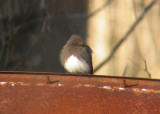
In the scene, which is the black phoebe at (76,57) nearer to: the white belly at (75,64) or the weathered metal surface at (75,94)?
the white belly at (75,64)

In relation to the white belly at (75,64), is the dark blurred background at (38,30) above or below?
above

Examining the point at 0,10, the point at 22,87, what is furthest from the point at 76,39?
the point at 0,10

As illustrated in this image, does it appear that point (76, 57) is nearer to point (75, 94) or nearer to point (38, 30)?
point (75, 94)

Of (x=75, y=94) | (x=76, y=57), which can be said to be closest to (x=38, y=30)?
(x=76, y=57)

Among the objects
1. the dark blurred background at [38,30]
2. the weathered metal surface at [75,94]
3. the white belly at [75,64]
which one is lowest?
the weathered metal surface at [75,94]

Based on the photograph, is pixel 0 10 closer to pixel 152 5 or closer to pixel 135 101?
pixel 152 5

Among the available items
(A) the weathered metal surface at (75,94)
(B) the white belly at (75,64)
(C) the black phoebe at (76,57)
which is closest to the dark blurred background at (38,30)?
(C) the black phoebe at (76,57)
